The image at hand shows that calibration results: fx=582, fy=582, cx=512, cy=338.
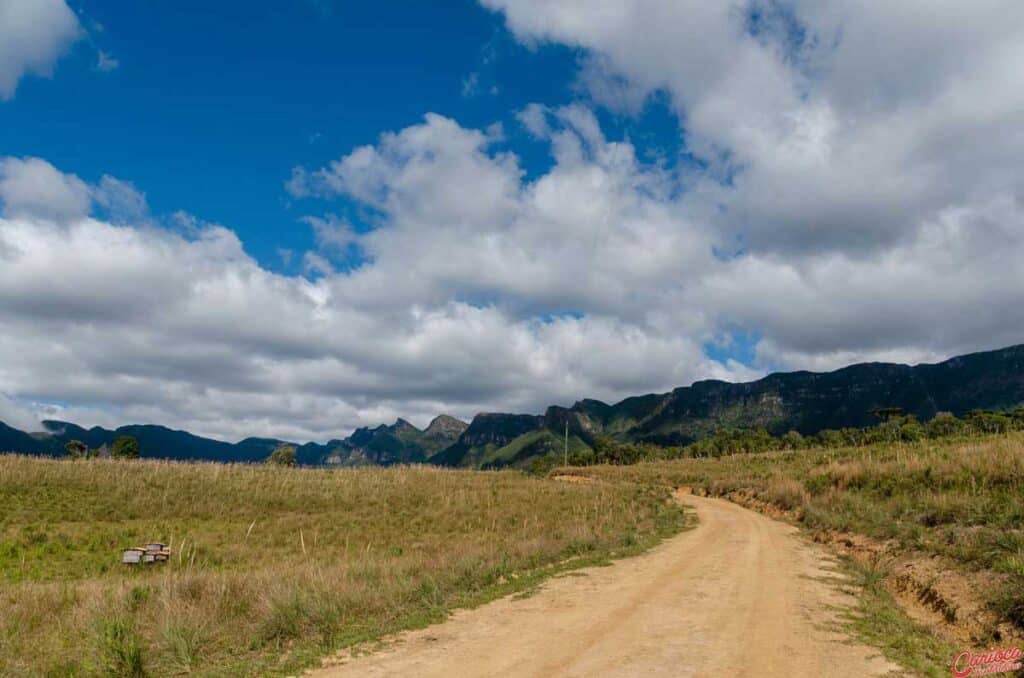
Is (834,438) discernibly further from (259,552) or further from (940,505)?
(259,552)

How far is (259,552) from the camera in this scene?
1042 inches

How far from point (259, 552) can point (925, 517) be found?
2600 cm

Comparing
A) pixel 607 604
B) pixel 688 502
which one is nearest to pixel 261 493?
pixel 688 502

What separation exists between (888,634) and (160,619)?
13.8 m

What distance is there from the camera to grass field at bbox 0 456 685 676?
36.4 feet

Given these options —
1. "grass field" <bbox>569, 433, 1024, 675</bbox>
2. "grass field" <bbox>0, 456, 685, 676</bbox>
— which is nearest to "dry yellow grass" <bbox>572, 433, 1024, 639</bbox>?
"grass field" <bbox>569, 433, 1024, 675</bbox>

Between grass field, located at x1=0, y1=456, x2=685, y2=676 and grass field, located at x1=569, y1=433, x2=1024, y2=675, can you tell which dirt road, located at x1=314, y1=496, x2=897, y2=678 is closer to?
grass field, located at x1=569, y1=433, x2=1024, y2=675

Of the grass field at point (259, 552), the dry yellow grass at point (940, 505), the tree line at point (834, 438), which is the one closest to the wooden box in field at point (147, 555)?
the grass field at point (259, 552)

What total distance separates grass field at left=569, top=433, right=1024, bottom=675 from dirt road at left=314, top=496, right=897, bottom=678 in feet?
3.11

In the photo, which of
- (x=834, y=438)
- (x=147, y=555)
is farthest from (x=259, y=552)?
(x=834, y=438)

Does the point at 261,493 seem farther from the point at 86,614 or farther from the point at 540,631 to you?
the point at 540,631

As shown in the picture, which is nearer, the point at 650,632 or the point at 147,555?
Answer: the point at 650,632

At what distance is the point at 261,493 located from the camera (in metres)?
41.1

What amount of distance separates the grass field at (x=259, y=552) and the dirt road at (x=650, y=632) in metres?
1.33
